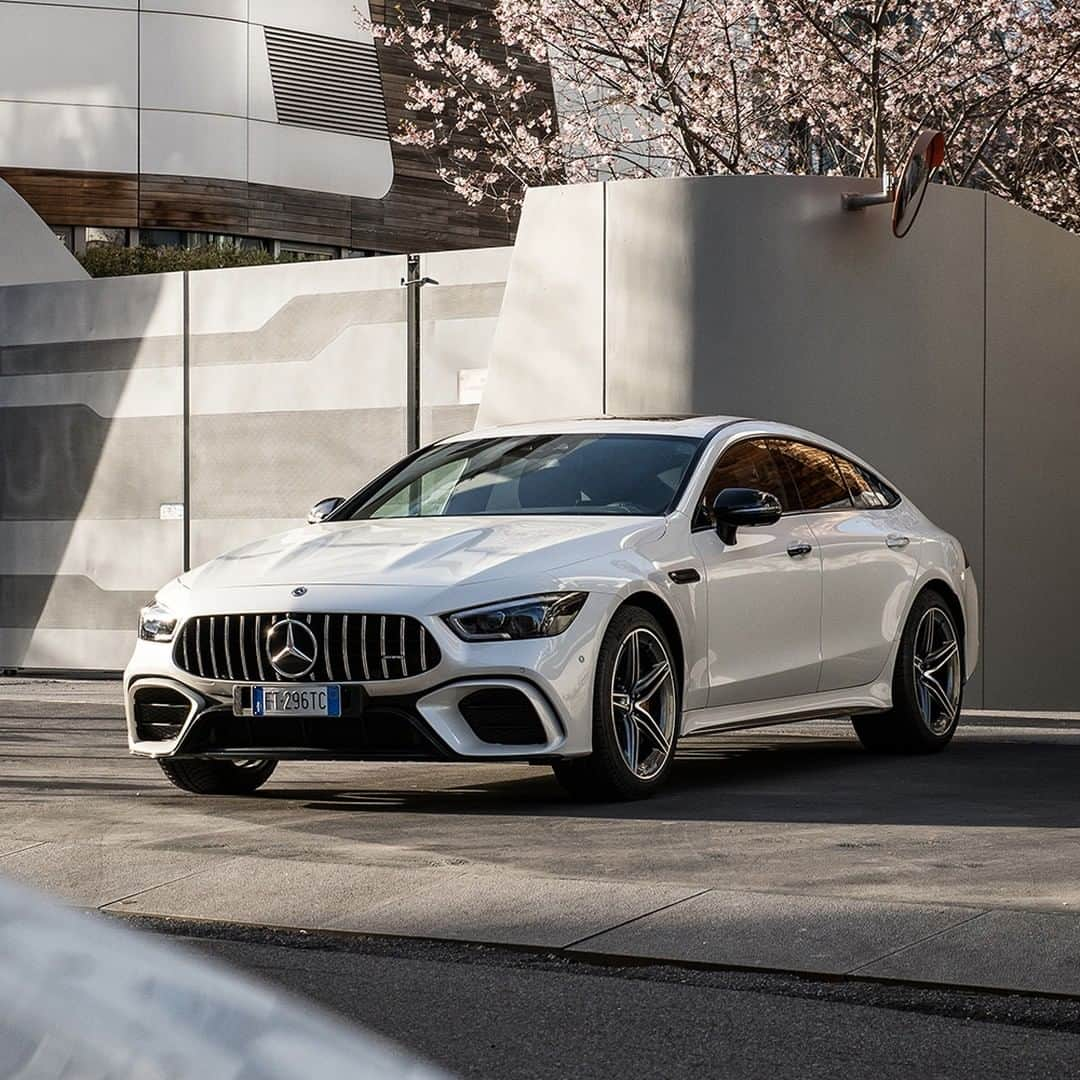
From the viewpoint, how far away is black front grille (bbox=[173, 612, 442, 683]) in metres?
7.38

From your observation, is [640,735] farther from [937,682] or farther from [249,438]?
[249,438]

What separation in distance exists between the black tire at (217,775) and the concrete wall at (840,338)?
5.86 m

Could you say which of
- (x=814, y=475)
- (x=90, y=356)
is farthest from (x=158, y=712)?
(x=90, y=356)

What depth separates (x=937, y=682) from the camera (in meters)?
9.87

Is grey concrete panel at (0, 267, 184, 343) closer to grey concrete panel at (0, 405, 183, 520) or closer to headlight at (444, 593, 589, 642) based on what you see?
grey concrete panel at (0, 405, 183, 520)

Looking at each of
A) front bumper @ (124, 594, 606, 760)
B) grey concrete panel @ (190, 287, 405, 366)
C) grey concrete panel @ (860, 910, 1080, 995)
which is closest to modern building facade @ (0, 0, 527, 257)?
grey concrete panel @ (190, 287, 405, 366)

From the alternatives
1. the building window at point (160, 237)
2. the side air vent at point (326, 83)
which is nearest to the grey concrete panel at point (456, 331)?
the building window at point (160, 237)

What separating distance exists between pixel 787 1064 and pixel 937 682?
6.02 m

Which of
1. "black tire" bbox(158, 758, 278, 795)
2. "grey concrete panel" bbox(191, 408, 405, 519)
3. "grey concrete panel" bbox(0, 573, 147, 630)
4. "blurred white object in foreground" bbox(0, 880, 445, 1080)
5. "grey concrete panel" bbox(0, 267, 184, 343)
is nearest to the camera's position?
"blurred white object in foreground" bbox(0, 880, 445, 1080)

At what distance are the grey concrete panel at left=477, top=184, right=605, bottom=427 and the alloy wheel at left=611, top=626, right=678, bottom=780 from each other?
19.8ft

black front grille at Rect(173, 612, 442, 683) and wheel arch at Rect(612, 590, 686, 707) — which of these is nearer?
black front grille at Rect(173, 612, 442, 683)

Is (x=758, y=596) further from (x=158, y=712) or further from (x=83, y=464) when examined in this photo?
(x=83, y=464)

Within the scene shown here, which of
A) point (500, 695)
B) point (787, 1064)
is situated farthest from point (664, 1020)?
point (500, 695)

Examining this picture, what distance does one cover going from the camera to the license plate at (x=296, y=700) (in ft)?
24.3
